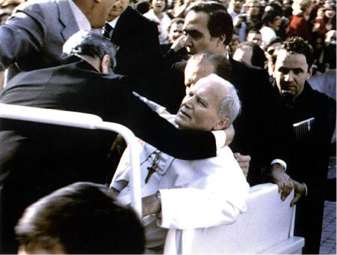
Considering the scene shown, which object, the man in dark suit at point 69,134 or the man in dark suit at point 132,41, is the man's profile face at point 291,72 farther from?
the man in dark suit at point 69,134

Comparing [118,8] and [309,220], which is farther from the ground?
[118,8]

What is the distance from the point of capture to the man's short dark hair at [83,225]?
149 cm

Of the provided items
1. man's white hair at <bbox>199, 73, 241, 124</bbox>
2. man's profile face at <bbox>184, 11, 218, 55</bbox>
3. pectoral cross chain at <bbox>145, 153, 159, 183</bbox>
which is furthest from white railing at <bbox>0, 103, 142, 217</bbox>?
man's profile face at <bbox>184, 11, 218, 55</bbox>

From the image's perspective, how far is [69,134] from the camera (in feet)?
8.43

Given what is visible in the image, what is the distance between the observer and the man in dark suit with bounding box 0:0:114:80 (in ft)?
10.8

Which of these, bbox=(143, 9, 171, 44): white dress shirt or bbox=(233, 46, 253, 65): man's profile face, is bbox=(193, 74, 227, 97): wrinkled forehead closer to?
bbox=(233, 46, 253, 65): man's profile face

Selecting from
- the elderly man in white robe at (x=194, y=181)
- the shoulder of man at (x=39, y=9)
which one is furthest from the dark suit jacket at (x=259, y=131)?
the shoulder of man at (x=39, y=9)

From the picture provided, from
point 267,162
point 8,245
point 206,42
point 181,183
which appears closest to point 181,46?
point 206,42

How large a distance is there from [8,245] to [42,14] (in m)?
1.24

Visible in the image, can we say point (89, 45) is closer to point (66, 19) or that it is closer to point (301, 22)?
point (66, 19)

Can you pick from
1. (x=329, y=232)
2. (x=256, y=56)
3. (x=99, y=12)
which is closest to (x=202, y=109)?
(x=99, y=12)

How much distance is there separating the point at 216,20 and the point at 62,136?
208cm

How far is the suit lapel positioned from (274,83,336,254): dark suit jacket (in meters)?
1.27

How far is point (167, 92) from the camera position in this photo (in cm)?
395
